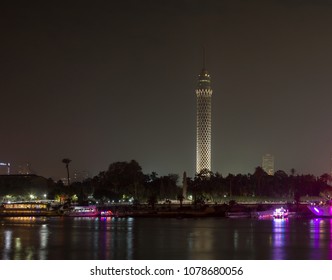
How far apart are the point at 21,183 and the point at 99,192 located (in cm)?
3557

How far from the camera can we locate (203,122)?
169250mm

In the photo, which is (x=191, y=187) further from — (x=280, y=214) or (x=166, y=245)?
(x=166, y=245)

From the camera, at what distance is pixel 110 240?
51.4 m

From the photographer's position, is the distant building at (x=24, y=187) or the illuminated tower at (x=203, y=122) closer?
the distant building at (x=24, y=187)

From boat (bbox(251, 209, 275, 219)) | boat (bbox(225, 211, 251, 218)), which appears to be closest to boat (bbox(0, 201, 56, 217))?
boat (bbox(225, 211, 251, 218))

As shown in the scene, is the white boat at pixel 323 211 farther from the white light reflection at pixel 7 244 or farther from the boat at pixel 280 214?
the white light reflection at pixel 7 244

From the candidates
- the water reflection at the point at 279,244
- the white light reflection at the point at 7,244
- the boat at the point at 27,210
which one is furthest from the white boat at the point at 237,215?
the white light reflection at the point at 7,244

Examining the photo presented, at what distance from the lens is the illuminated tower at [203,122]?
161250mm

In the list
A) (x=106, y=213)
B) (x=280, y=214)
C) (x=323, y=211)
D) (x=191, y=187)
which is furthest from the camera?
(x=191, y=187)

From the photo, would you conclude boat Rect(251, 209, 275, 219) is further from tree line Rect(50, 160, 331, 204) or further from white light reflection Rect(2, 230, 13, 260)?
white light reflection Rect(2, 230, 13, 260)

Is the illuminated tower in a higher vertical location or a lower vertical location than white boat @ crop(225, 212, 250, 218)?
higher

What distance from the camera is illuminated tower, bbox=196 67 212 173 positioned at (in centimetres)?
16125

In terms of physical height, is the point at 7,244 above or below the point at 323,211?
below

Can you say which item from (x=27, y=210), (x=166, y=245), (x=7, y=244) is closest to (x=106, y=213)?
(x=27, y=210)
